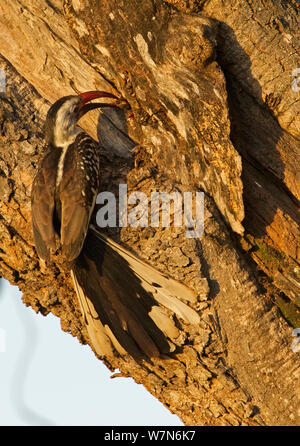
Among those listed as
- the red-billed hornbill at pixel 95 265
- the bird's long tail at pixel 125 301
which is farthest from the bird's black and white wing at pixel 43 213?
the bird's long tail at pixel 125 301

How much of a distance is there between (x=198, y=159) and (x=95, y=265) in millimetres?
878

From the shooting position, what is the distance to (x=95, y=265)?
11.4ft

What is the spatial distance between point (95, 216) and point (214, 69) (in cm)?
111

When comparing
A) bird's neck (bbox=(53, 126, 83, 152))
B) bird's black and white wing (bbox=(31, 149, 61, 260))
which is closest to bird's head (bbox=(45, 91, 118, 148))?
bird's neck (bbox=(53, 126, 83, 152))

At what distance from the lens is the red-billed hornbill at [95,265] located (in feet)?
10.8

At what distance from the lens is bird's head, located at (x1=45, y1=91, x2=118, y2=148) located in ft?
11.7

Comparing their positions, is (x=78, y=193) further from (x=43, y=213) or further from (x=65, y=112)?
(x=65, y=112)

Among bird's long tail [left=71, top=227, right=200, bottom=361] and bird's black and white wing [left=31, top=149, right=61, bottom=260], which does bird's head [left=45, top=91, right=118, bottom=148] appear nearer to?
bird's black and white wing [left=31, top=149, right=61, bottom=260]

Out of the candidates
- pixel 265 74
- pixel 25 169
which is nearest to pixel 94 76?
pixel 25 169

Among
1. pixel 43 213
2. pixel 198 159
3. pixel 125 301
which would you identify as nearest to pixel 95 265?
pixel 125 301

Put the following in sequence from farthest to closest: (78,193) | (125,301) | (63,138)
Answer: (63,138), (78,193), (125,301)

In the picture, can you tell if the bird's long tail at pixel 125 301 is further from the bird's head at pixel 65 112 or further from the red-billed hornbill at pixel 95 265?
the bird's head at pixel 65 112

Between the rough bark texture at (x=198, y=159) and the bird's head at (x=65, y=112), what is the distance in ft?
0.34

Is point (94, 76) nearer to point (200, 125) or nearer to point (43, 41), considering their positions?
point (43, 41)
